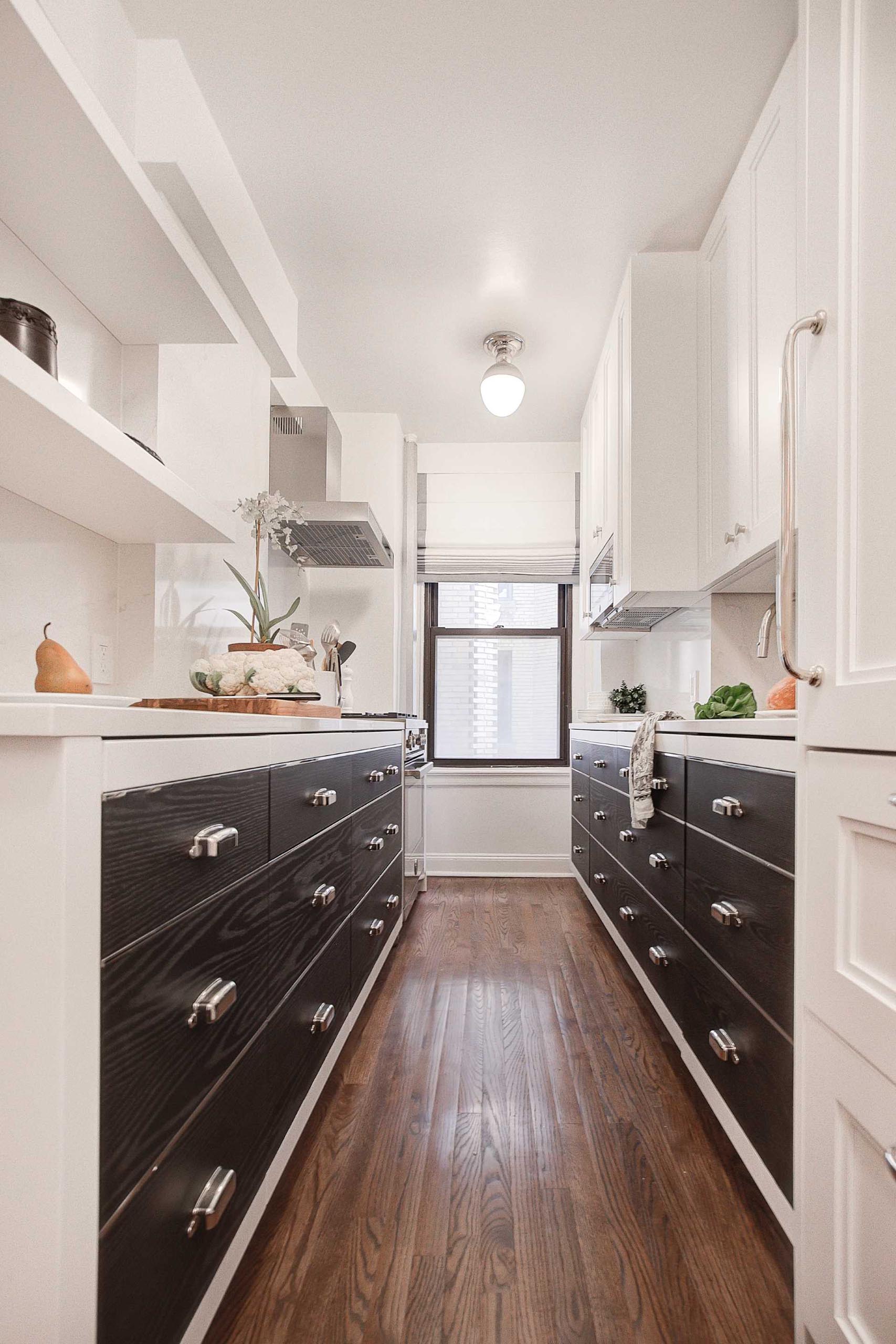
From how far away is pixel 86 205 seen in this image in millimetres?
1429

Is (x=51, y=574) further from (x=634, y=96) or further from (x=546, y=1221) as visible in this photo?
(x=634, y=96)

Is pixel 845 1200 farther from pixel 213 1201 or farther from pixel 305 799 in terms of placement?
pixel 305 799

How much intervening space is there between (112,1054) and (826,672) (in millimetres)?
913

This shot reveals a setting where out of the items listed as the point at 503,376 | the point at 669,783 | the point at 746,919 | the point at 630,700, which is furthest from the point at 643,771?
the point at 630,700

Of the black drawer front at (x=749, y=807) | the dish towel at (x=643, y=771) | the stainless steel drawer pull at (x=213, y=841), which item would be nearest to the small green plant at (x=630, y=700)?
the dish towel at (x=643, y=771)

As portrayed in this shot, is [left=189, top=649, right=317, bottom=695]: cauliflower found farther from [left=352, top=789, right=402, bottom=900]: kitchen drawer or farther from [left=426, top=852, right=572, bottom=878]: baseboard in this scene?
[left=426, top=852, right=572, bottom=878]: baseboard

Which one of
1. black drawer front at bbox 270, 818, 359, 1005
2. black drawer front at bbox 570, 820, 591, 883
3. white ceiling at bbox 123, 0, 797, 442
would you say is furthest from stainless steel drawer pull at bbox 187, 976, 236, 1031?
black drawer front at bbox 570, 820, 591, 883

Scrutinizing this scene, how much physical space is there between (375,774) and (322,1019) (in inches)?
35.7

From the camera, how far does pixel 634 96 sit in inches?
81.3

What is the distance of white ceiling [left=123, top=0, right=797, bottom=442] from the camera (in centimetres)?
184

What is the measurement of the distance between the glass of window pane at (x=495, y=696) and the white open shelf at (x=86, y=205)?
128 inches

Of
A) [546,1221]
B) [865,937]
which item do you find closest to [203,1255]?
[546,1221]

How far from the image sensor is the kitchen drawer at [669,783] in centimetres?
191

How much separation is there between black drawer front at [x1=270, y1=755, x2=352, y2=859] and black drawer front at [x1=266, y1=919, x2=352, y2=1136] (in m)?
0.27
